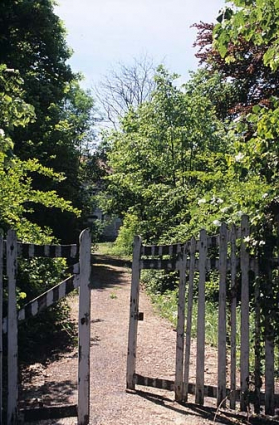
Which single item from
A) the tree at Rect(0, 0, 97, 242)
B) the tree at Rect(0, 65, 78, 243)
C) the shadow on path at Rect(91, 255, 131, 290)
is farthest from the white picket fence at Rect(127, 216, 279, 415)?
the tree at Rect(0, 0, 97, 242)

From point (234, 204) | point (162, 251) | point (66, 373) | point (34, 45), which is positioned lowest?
point (66, 373)

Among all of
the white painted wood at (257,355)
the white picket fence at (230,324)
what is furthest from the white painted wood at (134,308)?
the white painted wood at (257,355)

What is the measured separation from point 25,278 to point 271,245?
13.1ft

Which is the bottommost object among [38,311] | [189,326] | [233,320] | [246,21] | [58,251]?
[189,326]

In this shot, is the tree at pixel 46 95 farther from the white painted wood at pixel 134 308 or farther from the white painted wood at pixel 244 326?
the white painted wood at pixel 244 326

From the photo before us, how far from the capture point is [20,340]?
7.36m

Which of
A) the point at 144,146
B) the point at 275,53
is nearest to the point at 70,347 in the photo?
the point at 275,53

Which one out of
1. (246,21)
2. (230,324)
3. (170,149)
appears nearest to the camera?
(246,21)

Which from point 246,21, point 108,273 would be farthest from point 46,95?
point 246,21

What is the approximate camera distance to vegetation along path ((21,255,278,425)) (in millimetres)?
4727

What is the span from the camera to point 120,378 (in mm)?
6117

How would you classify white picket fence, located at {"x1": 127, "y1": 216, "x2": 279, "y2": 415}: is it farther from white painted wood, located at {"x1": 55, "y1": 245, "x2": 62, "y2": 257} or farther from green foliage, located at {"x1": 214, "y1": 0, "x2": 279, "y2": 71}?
green foliage, located at {"x1": 214, "y1": 0, "x2": 279, "y2": 71}

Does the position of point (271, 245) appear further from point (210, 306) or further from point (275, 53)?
point (210, 306)

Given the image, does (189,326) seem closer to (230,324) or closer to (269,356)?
(230,324)
